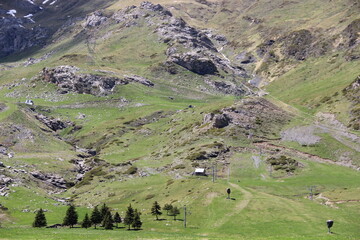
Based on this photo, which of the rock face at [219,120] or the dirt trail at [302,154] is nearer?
the dirt trail at [302,154]

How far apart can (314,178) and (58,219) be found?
2943 inches

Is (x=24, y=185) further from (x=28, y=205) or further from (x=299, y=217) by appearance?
(x=299, y=217)

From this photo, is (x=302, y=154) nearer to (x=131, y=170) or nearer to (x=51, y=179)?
(x=131, y=170)

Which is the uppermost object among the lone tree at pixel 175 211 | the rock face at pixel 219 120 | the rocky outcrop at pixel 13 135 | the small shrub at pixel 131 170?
the rock face at pixel 219 120

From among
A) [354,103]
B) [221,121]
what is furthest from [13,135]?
[354,103]

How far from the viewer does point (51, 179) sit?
138 meters

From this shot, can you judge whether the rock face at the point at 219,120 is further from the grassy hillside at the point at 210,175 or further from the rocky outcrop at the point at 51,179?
the rocky outcrop at the point at 51,179

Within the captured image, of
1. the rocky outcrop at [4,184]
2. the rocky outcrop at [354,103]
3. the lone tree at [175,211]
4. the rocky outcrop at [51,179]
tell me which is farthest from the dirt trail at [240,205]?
the rocky outcrop at [354,103]

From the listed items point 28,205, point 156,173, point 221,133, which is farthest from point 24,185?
point 221,133

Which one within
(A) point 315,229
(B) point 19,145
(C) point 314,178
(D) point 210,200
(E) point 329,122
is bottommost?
(A) point 315,229

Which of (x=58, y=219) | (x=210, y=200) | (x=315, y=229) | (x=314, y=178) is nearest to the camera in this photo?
(x=315, y=229)

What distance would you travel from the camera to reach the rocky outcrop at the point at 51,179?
135m

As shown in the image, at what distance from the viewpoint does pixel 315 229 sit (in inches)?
2500

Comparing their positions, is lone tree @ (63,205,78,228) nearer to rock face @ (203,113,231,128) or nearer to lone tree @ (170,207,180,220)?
lone tree @ (170,207,180,220)
